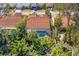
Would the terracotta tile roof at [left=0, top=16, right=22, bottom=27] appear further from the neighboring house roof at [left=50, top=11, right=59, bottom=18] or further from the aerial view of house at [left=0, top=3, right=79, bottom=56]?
the neighboring house roof at [left=50, top=11, right=59, bottom=18]

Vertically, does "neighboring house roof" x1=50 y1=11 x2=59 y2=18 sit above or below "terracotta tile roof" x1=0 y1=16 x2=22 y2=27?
above

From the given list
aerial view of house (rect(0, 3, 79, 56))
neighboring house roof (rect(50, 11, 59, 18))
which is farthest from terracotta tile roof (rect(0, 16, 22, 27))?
neighboring house roof (rect(50, 11, 59, 18))

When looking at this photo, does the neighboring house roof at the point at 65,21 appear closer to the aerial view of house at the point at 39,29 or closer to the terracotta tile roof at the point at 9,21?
the aerial view of house at the point at 39,29

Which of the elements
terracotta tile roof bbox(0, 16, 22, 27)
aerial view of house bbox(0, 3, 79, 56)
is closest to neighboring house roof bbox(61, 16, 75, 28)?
aerial view of house bbox(0, 3, 79, 56)

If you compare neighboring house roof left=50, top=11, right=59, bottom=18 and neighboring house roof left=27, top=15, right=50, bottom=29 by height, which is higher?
neighboring house roof left=50, top=11, right=59, bottom=18

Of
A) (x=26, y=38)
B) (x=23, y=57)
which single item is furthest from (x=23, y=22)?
(x=23, y=57)

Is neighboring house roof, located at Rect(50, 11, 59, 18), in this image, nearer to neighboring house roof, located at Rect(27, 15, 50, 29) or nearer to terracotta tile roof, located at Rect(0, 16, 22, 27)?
neighboring house roof, located at Rect(27, 15, 50, 29)

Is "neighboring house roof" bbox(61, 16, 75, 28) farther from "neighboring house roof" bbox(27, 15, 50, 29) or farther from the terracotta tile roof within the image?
the terracotta tile roof

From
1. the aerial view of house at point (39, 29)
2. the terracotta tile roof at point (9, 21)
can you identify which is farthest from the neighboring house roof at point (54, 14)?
the terracotta tile roof at point (9, 21)
